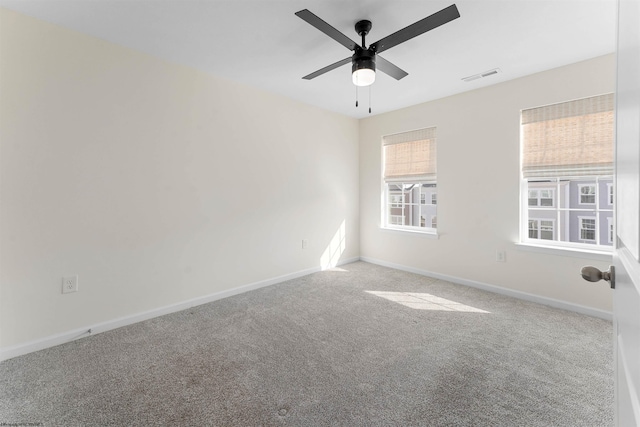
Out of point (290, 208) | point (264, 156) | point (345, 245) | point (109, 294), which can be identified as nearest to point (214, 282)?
point (109, 294)

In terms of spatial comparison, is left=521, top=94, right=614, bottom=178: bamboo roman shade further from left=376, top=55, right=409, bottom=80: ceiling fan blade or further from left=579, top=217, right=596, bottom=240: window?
left=376, top=55, right=409, bottom=80: ceiling fan blade

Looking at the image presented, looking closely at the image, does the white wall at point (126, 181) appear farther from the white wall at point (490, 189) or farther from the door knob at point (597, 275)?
the door knob at point (597, 275)

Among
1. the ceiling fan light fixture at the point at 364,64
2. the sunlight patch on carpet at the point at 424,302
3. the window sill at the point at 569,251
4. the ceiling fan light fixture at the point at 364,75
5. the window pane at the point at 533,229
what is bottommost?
the sunlight patch on carpet at the point at 424,302

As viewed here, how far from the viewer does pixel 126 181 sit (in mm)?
2650

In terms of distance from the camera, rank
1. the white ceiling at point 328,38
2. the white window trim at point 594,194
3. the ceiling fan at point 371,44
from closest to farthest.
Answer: the ceiling fan at point 371,44 → the white ceiling at point 328,38 → the white window trim at point 594,194

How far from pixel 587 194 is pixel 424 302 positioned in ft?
6.63

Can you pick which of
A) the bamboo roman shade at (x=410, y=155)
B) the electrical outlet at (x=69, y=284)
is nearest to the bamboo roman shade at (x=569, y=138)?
the bamboo roman shade at (x=410, y=155)

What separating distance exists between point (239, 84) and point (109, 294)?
2.59 meters

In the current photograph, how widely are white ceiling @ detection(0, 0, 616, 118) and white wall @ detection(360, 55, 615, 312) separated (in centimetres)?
23

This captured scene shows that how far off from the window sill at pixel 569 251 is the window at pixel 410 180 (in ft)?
3.93

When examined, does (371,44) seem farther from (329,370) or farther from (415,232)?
(415,232)

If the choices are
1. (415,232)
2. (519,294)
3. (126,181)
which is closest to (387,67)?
(126,181)

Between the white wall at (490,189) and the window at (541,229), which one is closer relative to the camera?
the white wall at (490,189)

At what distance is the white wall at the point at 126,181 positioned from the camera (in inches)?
85.4
